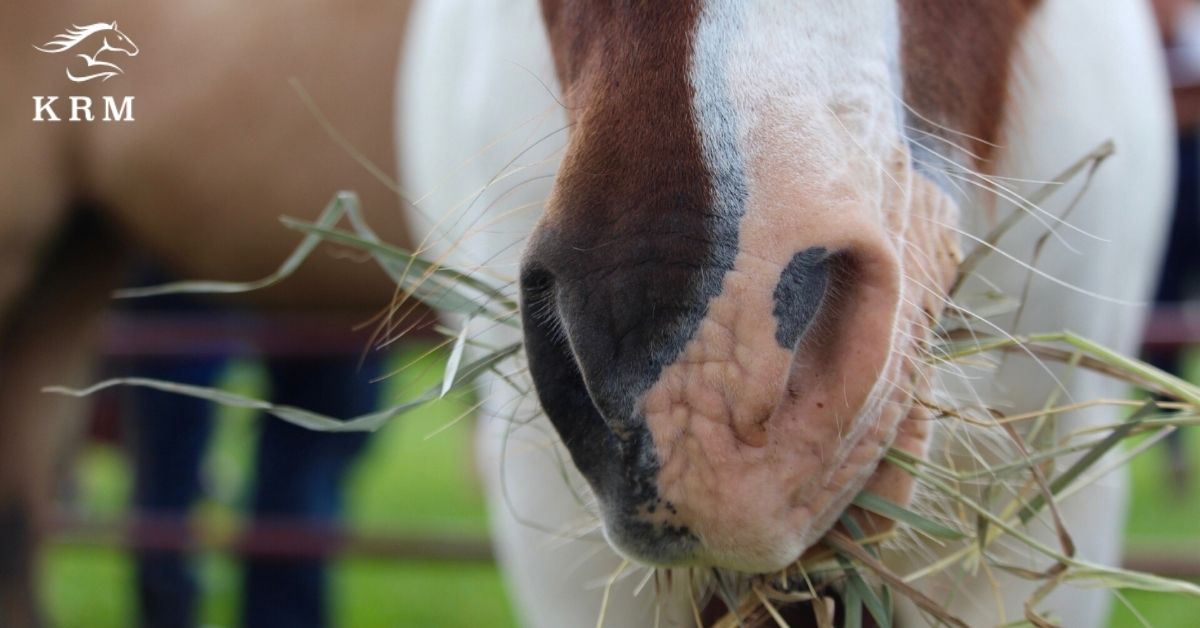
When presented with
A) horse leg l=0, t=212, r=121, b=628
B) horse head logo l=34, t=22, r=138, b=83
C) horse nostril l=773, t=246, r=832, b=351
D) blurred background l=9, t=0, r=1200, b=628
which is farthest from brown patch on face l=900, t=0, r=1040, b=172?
horse leg l=0, t=212, r=121, b=628

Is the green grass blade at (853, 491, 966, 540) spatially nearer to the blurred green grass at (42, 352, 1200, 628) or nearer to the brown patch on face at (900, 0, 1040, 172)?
the brown patch on face at (900, 0, 1040, 172)

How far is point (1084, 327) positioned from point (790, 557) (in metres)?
0.56

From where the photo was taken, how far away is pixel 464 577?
4.09 m

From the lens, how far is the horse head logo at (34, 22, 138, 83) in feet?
6.88

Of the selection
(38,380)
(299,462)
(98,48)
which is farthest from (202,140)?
(299,462)

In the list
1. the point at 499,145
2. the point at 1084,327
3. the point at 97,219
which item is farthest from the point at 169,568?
the point at 1084,327

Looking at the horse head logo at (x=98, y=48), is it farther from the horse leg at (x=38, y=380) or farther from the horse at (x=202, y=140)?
the horse leg at (x=38, y=380)

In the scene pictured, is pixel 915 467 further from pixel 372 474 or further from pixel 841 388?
pixel 372 474

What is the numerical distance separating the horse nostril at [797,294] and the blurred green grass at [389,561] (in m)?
1.86

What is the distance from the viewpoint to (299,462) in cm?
288

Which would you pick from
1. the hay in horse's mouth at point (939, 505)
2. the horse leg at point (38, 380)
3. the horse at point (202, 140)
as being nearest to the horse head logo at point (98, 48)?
the horse at point (202, 140)

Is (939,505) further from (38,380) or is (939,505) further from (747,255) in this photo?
(38,380)

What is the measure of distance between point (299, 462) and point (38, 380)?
0.63m

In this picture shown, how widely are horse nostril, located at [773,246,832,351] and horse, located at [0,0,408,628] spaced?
1.40 meters
